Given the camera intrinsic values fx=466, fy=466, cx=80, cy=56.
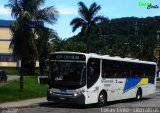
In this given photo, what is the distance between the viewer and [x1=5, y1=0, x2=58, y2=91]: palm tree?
30723 mm

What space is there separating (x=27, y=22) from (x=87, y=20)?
4765 cm

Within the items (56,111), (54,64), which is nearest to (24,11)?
(54,64)

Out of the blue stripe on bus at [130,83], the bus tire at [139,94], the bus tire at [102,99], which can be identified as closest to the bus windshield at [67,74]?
the bus tire at [102,99]

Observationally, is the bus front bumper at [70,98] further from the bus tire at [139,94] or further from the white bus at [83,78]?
the bus tire at [139,94]

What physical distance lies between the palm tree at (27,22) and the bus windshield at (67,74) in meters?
7.19

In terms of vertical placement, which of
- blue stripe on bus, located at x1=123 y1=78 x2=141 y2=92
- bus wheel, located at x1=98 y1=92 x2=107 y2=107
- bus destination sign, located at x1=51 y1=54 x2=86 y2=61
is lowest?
bus wheel, located at x1=98 y1=92 x2=107 y2=107

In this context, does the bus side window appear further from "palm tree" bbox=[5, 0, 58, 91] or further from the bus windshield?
"palm tree" bbox=[5, 0, 58, 91]

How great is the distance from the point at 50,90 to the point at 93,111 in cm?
298

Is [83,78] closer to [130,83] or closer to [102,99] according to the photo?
[102,99]

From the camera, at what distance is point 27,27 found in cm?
3111

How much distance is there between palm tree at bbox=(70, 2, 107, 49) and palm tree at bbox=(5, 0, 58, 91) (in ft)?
150

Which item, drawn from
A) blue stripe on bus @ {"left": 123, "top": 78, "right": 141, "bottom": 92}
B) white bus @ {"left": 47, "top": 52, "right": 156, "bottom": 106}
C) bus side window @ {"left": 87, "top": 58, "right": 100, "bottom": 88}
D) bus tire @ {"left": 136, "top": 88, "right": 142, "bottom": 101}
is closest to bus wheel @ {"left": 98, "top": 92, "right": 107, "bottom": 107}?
white bus @ {"left": 47, "top": 52, "right": 156, "bottom": 106}

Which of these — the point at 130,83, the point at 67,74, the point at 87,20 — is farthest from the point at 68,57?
the point at 87,20

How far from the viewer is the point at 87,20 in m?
78.1
